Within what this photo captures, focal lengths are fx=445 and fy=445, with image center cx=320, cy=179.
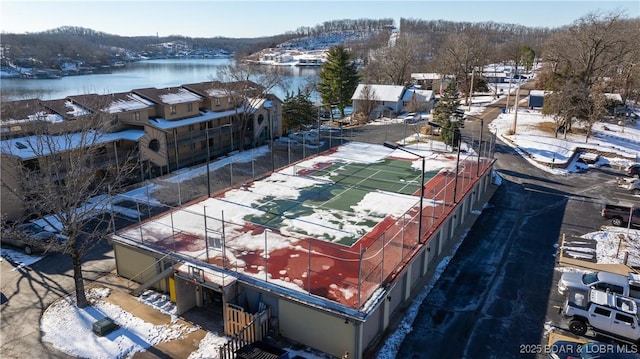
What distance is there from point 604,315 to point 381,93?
51.3 metres

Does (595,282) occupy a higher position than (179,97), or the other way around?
(179,97)

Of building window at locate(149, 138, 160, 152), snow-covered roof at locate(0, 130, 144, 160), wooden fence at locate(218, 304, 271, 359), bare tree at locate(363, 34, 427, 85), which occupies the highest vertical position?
bare tree at locate(363, 34, 427, 85)

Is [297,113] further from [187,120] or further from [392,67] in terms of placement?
[392,67]

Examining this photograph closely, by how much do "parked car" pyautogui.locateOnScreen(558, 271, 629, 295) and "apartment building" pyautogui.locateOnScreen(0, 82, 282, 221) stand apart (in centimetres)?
2072

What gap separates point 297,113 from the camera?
51.1 meters

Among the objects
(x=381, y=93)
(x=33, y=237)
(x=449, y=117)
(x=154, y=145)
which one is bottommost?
(x=33, y=237)

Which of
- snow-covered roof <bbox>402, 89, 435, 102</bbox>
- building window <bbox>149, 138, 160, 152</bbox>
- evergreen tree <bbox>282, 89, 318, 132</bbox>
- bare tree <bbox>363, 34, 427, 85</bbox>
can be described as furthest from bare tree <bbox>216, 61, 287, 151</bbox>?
bare tree <bbox>363, 34, 427, 85</bbox>

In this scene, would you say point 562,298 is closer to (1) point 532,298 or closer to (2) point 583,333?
(1) point 532,298

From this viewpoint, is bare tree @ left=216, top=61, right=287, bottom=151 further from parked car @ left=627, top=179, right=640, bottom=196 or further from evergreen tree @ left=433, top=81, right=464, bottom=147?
parked car @ left=627, top=179, right=640, bottom=196

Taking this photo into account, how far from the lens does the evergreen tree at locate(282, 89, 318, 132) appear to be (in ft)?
167

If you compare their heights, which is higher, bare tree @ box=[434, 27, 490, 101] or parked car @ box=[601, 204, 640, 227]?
bare tree @ box=[434, 27, 490, 101]

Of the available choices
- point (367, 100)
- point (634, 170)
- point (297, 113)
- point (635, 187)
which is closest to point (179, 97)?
point (297, 113)

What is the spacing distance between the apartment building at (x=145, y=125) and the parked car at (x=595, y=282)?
2072 cm

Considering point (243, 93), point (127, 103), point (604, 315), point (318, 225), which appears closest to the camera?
point (604, 315)
